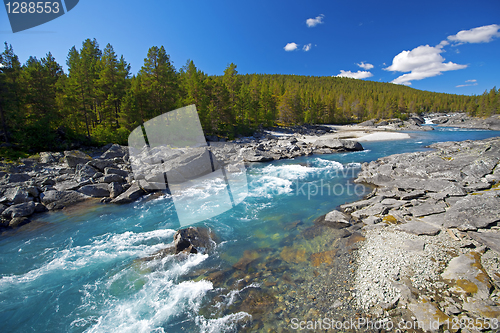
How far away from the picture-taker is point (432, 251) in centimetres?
801

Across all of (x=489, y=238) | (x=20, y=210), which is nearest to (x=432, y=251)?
(x=489, y=238)

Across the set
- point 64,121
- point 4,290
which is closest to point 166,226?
point 4,290

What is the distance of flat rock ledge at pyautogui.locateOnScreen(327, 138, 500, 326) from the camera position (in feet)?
18.7

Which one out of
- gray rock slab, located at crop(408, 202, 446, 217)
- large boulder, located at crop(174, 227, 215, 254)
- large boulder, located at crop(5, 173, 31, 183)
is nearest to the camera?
large boulder, located at crop(174, 227, 215, 254)

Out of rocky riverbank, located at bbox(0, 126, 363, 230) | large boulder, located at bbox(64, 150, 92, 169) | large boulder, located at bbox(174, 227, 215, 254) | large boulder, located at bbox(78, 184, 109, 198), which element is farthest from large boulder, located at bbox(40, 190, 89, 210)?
large boulder, located at bbox(174, 227, 215, 254)

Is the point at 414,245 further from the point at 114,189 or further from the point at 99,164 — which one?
the point at 99,164

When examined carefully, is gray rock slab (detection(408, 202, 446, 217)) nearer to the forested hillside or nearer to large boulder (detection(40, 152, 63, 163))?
large boulder (detection(40, 152, 63, 163))

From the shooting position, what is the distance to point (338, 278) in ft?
24.8

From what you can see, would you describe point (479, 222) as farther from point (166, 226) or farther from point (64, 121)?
point (64, 121)

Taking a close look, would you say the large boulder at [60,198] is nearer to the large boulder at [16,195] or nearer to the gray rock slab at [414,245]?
the large boulder at [16,195]

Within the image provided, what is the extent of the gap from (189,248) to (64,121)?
35139mm

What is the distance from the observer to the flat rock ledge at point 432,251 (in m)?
5.70

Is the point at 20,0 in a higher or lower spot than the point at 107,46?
lower

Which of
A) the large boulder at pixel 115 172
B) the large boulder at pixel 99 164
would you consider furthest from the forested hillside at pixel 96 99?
the large boulder at pixel 115 172
